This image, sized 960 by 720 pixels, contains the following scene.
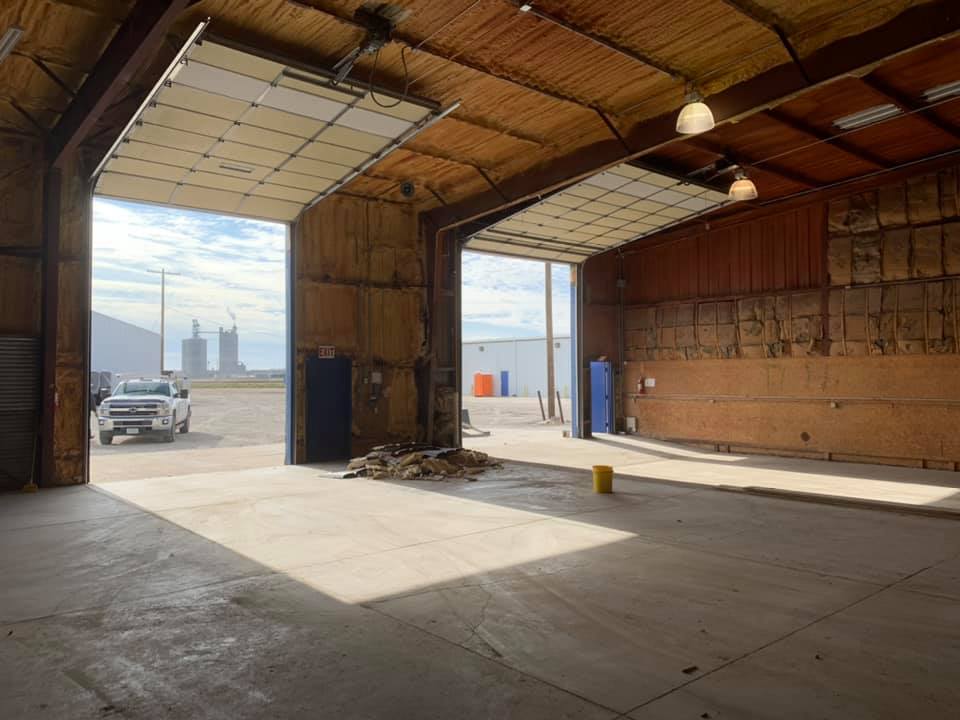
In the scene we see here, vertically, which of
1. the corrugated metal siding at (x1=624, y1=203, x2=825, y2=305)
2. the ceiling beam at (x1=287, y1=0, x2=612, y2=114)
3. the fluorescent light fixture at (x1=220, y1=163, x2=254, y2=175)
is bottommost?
the corrugated metal siding at (x1=624, y1=203, x2=825, y2=305)

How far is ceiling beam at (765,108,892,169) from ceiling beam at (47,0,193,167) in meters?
8.60

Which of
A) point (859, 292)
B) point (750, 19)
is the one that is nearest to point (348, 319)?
point (750, 19)

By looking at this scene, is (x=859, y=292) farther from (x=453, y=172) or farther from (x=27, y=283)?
(x=27, y=283)

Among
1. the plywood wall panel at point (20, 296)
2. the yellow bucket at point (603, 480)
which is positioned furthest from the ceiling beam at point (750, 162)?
the plywood wall panel at point (20, 296)

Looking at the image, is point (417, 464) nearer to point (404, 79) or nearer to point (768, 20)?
point (404, 79)

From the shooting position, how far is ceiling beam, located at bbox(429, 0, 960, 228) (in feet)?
24.1

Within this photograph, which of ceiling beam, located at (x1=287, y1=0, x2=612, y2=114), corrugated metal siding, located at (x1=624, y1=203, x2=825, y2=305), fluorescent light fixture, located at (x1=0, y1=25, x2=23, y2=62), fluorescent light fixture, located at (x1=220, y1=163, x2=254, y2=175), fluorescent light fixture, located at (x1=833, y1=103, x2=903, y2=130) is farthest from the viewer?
corrugated metal siding, located at (x1=624, y1=203, x2=825, y2=305)

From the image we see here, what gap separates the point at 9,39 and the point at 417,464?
7.94 m

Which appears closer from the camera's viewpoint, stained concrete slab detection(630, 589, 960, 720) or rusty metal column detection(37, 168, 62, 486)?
stained concrete slab detection(630, 589, 960, 720)

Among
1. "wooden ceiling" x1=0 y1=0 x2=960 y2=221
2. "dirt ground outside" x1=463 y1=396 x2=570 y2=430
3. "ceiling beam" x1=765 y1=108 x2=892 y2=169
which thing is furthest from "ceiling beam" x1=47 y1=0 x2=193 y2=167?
"dirt ground outside" x1=463 y1=396 x2=570 y2=430

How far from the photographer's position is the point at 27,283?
10.2 m

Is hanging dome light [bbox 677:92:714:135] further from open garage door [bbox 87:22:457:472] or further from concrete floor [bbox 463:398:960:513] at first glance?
concrete floor [bbox 463:398:960:513]

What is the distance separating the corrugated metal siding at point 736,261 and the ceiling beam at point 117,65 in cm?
1235

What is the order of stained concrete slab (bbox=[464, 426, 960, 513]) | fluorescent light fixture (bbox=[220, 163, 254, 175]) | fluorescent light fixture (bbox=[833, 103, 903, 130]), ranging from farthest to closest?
1. fluorescent light fixture (bbox=[220, 163, 254, 175])
2. fluorescent light fixture (bbox=[833, 103, 903, 130])
3. stained concrete slab (bbox=[464, 426, 960, 513])
